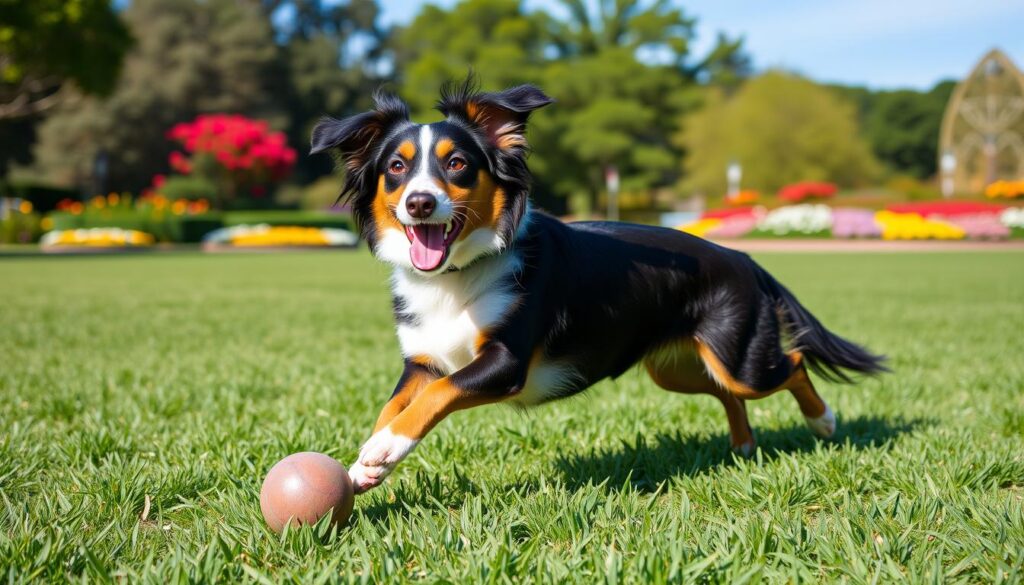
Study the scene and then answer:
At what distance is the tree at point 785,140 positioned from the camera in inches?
1847

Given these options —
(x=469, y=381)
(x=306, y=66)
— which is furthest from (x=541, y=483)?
(x=306, y=66)

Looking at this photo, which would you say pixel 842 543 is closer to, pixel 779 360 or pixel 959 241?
pixel 779 360

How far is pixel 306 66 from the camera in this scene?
55.8 meters

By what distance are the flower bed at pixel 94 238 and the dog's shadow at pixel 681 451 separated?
28362mm

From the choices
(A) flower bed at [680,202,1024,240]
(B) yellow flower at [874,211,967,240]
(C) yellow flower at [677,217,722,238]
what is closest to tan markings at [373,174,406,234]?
(A) flower bed at [680,202,1024,240]

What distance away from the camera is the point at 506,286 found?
307 cm

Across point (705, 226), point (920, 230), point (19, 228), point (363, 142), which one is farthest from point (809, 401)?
point (19, 228)

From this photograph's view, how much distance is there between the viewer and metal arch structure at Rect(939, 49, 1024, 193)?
148 ft

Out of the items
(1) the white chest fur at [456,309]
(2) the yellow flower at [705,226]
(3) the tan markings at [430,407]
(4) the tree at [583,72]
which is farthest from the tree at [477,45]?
(3) the tan markings at [430,407]

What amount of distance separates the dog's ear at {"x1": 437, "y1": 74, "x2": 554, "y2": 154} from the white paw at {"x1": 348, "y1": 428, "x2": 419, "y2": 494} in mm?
1236

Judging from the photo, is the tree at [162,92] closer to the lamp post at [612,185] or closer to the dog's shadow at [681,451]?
the lamp post at [612,185]

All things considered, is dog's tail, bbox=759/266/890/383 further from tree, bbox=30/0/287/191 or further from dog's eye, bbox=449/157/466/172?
tree, bbox=30/0/287/191

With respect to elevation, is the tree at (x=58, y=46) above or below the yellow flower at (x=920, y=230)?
above

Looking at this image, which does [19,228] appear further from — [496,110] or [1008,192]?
[1008,192]
